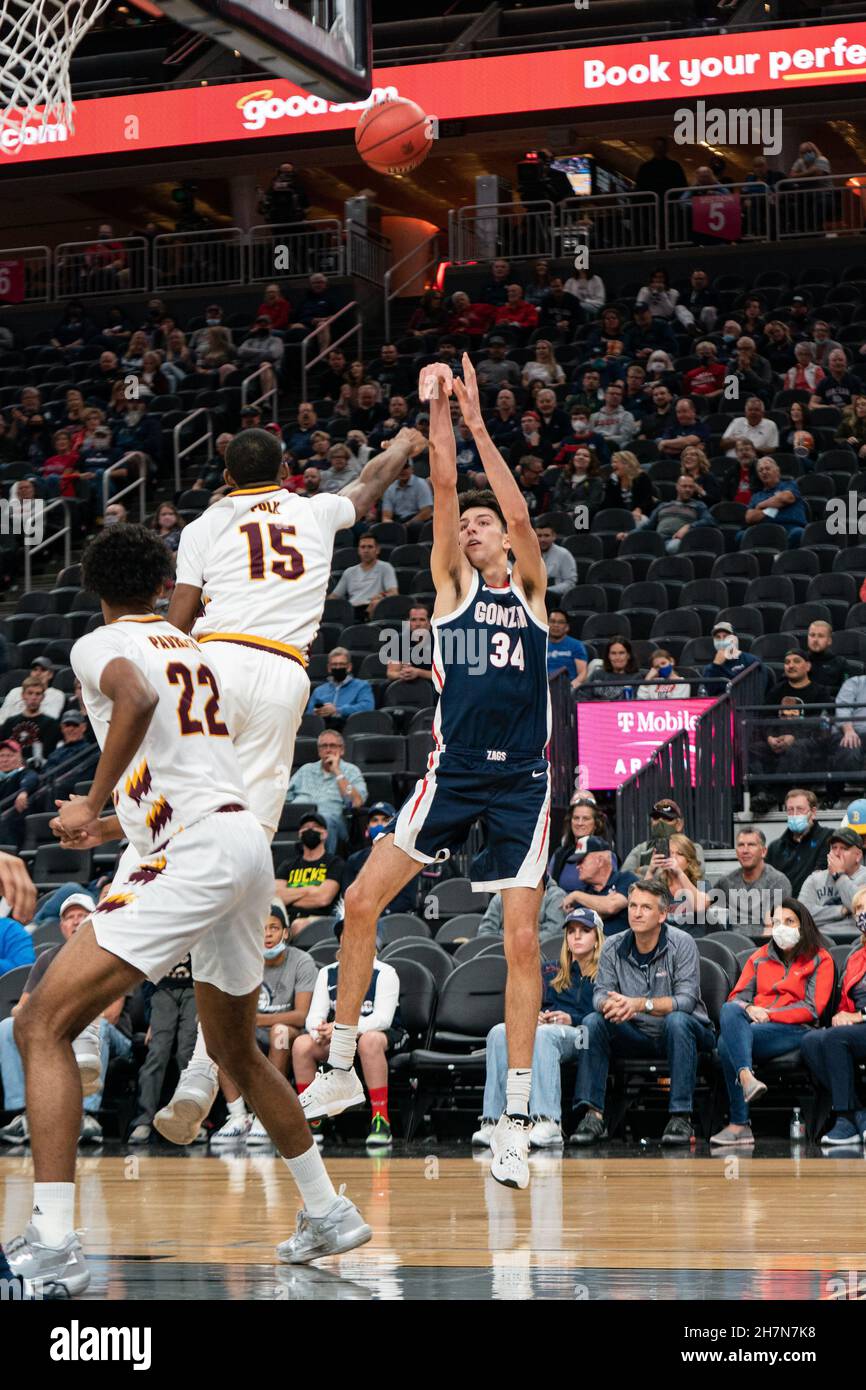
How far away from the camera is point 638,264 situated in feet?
76.6

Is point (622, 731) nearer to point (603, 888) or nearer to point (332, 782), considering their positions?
point (332, 782)

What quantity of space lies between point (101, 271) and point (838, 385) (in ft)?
41.0

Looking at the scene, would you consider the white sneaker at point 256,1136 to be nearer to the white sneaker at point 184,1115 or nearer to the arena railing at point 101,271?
the white sneaker at point 184,1115

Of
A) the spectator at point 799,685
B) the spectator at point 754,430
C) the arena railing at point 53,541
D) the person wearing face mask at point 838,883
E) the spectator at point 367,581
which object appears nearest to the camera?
the person wearing face mask at point 838,883

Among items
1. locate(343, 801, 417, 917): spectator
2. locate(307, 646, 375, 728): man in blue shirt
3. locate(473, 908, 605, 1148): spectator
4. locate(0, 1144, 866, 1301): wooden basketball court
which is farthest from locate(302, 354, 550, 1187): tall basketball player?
locate(307, 646, 375, 728): man in blue shirt

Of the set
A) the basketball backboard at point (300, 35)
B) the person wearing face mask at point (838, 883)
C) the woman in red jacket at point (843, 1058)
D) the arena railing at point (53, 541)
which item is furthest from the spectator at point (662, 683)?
the arena railing at point (53, 541)

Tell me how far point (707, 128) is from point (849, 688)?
45.7 ft

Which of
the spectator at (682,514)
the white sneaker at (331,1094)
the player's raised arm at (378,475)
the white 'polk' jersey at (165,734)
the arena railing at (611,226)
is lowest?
the white sneaker at (331,1094)

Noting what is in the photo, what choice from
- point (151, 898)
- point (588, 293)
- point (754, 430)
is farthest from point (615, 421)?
point (151, 898)

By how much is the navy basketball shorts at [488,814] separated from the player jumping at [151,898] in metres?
1.68

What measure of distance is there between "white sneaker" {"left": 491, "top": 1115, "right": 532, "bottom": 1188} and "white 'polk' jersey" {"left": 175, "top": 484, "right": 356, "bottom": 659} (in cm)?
185

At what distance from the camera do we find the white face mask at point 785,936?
32.9 ft

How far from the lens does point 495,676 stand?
6.68 meters

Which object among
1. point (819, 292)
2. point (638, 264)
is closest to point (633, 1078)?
point (819, 292)
